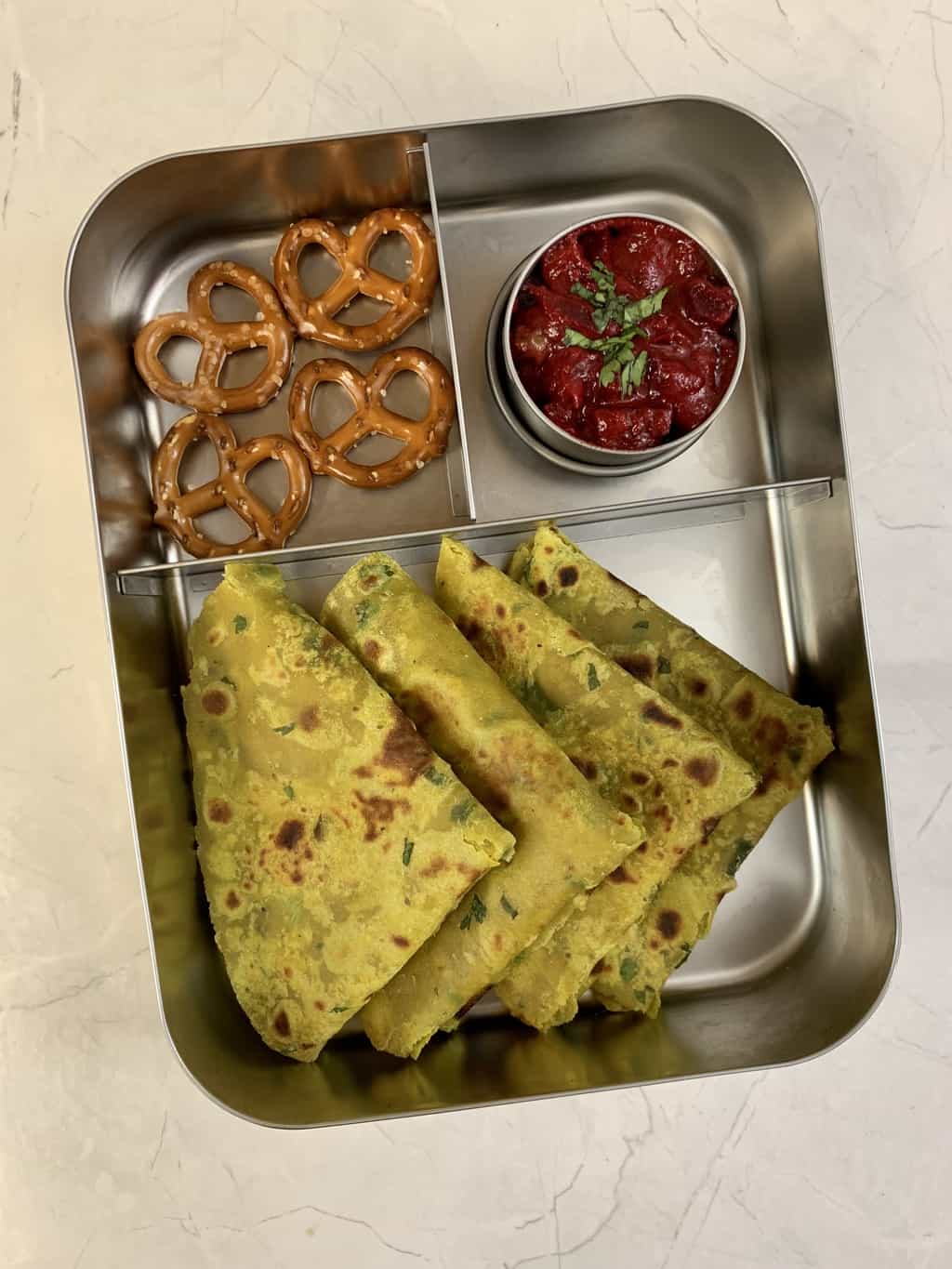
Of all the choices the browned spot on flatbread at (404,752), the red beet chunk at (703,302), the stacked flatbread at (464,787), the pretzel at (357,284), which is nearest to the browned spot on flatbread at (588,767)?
the stacked flatbread at (464,787)

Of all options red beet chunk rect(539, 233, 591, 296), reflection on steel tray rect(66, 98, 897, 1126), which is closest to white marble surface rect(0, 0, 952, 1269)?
reflection on steel tray rect(66, 98, 897, 1126)

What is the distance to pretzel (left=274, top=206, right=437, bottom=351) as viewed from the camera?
77.5 inches

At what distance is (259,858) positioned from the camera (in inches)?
71.6

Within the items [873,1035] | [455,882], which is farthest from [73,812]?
[873,1035]

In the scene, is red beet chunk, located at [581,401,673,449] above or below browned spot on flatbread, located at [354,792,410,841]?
above

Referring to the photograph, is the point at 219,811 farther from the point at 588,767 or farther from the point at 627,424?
the point at 627,424

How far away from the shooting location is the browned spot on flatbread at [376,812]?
5.63ft

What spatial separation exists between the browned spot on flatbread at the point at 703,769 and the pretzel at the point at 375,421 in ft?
2.73

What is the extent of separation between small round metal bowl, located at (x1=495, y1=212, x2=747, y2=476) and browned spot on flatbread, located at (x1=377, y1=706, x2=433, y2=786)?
0.63 m

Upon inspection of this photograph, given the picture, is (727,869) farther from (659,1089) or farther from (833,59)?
(833,59)

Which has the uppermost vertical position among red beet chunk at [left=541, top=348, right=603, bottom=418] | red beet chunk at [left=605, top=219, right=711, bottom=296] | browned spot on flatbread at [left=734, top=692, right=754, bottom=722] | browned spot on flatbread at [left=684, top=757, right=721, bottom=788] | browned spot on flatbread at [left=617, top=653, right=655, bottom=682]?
red beet chunk at [left=605, top=219, right=711, bottom=296]

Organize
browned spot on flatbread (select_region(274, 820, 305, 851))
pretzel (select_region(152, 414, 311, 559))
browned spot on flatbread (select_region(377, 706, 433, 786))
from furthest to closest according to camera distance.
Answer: pretzel (select_region(152, 414, 311, 559))
browned spot on flatbread (select_region(274, 820, 305, 851))
browned spot on flatbread (select_region(377, 706, 433, 786))

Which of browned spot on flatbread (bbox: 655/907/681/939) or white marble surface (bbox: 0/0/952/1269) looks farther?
white marble surface (bbox: 0/0/952/1269)

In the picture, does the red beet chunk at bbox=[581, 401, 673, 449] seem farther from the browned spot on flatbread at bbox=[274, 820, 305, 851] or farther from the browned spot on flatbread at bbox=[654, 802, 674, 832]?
the browned spot on flatbread at bbox=[274, 820, 305, 851]
